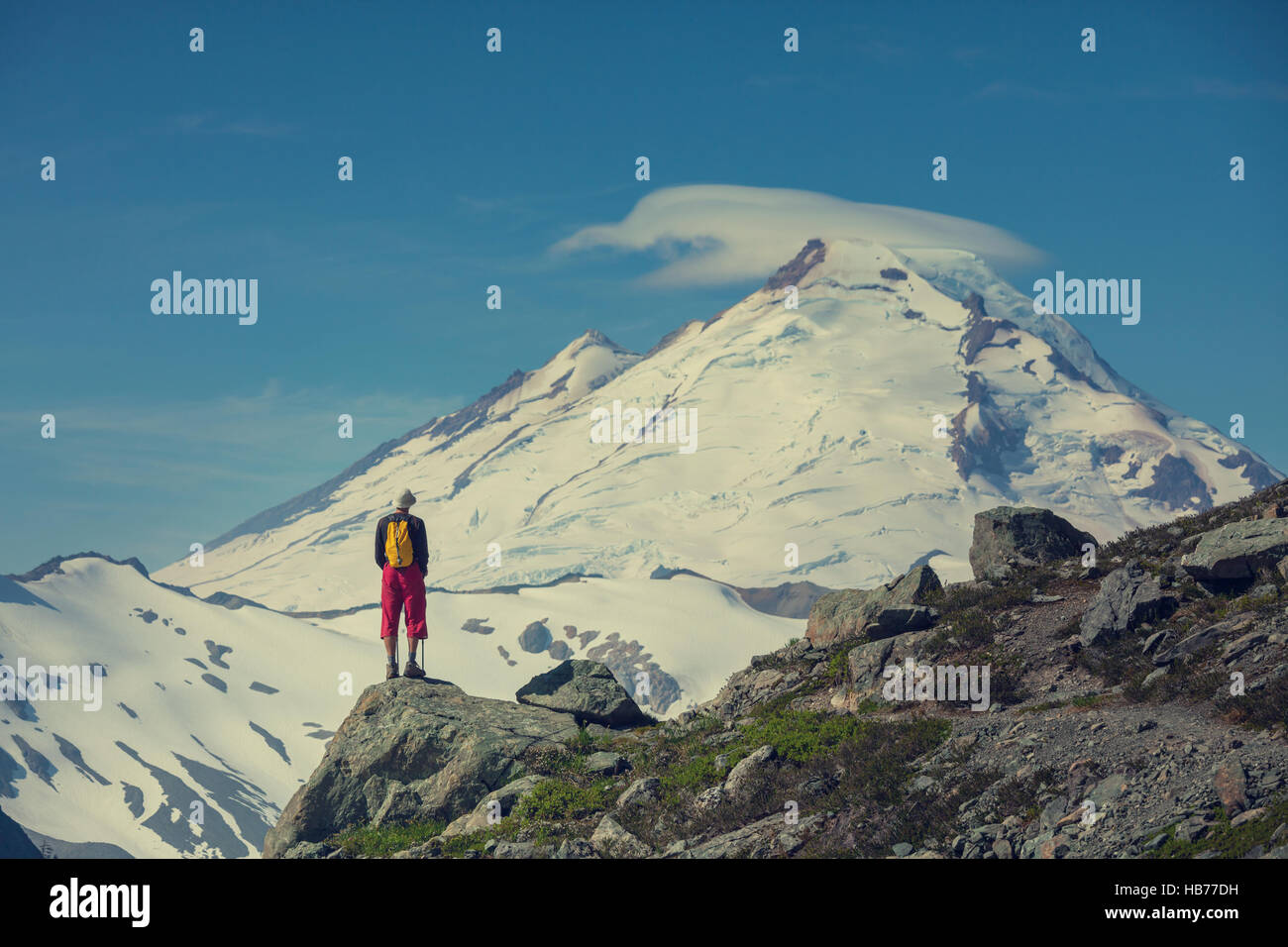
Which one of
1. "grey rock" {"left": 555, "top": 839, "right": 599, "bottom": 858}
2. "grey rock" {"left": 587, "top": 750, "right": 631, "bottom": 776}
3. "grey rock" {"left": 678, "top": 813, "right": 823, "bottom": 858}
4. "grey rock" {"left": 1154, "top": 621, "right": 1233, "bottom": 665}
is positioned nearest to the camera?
"grey rock" {"left": 678, "top": 813, "right": 823, "bottom": 858}

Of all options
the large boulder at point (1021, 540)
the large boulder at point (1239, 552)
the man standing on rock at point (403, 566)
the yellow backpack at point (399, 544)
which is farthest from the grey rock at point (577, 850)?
the large boulder at point (1021, 540)

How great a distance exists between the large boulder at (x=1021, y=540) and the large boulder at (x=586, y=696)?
25.4ft

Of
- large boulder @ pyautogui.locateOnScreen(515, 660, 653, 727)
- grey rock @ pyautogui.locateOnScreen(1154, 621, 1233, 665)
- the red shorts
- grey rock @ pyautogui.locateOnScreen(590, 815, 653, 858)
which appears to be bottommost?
grey rock @ pyautogui.locateOnScreen(590, 815, 653, 858)

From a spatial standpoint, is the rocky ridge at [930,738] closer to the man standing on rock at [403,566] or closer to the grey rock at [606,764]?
the grey rock at [606,764]

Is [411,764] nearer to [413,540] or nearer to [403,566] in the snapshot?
[403,566]

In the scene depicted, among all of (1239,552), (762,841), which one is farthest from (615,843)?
(1239,552)

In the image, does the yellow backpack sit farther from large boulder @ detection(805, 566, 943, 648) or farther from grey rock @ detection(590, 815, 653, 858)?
large boulder @ detection(805, 566, 943, 648)

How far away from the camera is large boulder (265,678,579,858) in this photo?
2052 centimetres

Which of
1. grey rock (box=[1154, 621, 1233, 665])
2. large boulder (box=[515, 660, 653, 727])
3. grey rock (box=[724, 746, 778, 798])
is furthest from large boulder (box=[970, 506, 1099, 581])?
grey rock (box=[724, 746, 778, 798])

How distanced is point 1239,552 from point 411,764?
575 inches

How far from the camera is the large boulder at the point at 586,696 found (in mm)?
23453

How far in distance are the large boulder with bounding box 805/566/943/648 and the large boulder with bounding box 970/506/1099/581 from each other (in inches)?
58.4

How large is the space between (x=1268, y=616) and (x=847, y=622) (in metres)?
7.74
